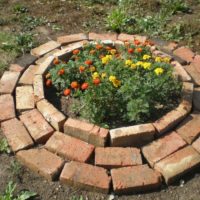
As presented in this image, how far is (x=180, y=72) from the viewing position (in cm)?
466

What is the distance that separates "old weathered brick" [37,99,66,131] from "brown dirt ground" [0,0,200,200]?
0.51 m

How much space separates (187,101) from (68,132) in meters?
1.26

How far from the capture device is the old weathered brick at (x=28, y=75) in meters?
4.62

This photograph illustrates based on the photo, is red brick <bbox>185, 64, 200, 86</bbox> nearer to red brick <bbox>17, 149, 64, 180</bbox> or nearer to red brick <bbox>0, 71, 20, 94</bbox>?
red brick <bbox>17, 149, 64, 180</bbox>

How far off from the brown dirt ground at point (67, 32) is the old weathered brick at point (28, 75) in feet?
2.36

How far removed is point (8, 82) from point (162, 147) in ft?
6.18

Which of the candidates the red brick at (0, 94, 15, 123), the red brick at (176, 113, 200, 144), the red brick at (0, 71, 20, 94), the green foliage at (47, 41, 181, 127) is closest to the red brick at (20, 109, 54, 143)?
the red brick at (0, 94, 15, 123)

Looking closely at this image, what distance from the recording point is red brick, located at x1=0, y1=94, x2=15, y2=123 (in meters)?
4.23

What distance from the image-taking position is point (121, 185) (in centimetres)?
360

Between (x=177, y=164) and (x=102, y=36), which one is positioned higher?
(x=102, y=36)

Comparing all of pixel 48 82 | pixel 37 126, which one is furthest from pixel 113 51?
pixel 37 126

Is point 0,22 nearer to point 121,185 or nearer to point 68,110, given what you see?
point 68,110

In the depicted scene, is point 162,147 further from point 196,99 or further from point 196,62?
point 196,62

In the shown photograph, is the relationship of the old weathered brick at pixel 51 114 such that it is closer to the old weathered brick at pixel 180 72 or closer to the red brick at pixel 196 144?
the red brick at pixel 196 144
